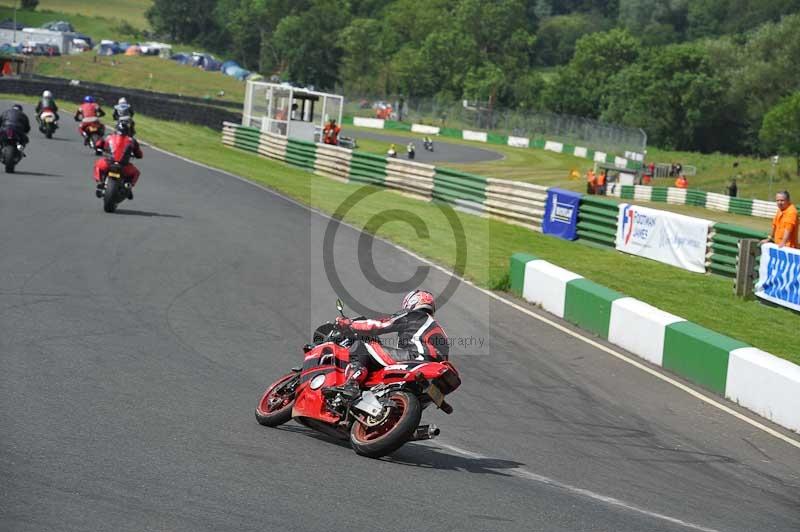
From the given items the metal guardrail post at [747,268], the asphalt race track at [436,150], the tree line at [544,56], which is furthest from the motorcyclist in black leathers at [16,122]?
the tree line at [544,56]

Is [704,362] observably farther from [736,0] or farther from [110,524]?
[736,0]

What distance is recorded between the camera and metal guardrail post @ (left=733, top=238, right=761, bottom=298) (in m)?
18.6

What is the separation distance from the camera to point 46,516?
5621mm

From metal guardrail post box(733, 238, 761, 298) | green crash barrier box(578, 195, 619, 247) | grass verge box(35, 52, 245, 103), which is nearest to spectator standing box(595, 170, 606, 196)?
green crash barrier box(578, 195, 619, 247)

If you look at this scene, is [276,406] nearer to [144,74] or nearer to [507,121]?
[507,121]

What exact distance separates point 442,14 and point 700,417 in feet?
485

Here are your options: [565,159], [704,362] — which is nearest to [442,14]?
[565,159]

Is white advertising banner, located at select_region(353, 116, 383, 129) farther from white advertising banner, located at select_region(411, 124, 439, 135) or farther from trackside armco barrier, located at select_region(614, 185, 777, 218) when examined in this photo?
trackside armco barrier, located at select_region(614, 185, 777, 218)

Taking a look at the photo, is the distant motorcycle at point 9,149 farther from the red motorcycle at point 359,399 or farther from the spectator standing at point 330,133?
the spectator standing at point 330,133

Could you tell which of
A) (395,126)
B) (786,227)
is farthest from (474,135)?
(786,227)

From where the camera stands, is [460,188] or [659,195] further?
[659,195]

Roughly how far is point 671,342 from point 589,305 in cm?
188

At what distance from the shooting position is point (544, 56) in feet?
604

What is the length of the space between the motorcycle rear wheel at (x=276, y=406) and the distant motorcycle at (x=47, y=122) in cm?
2870
